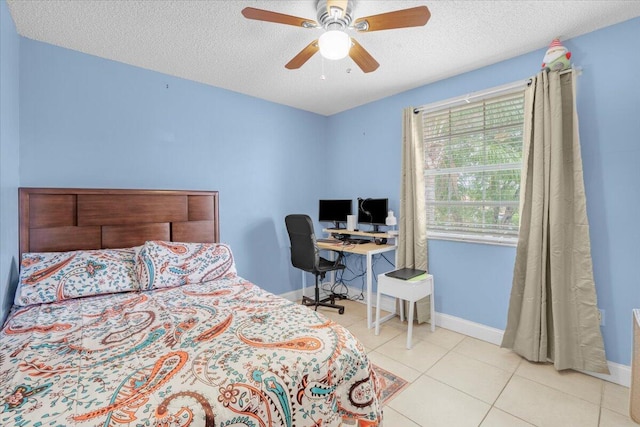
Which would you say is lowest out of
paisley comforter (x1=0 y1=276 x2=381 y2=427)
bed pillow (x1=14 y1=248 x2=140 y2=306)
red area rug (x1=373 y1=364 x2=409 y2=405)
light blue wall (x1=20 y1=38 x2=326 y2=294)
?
red area rug (x1=373 y1=364 x2=409 y2=405)

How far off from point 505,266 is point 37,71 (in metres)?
3.98

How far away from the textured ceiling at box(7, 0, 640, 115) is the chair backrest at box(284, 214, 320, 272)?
142cm

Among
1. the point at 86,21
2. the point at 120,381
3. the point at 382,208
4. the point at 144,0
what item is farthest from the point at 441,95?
the point at 120,381

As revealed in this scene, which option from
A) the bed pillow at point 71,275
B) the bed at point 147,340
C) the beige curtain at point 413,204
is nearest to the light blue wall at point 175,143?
the bed at point 147,340

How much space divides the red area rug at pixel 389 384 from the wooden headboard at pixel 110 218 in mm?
1955

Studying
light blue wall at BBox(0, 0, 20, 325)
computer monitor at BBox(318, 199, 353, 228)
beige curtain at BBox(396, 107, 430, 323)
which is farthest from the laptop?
light blue wall at BBox(0, 0, 20, 325)

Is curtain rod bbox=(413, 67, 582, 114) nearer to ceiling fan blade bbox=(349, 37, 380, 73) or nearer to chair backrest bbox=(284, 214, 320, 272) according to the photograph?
ceiling fan blade bbox=(349, 37, 380, 73)

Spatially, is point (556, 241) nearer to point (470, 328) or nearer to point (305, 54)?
point (470, 328)

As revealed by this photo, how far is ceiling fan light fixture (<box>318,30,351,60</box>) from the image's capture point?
1.58 meters

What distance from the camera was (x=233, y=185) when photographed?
313cm

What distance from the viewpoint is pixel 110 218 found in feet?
7.71

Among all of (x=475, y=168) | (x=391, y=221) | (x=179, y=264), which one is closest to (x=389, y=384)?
(x=391, y=221)

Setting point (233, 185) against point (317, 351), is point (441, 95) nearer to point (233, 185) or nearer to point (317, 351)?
point (233, 185)

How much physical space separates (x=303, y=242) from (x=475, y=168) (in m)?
1.84
